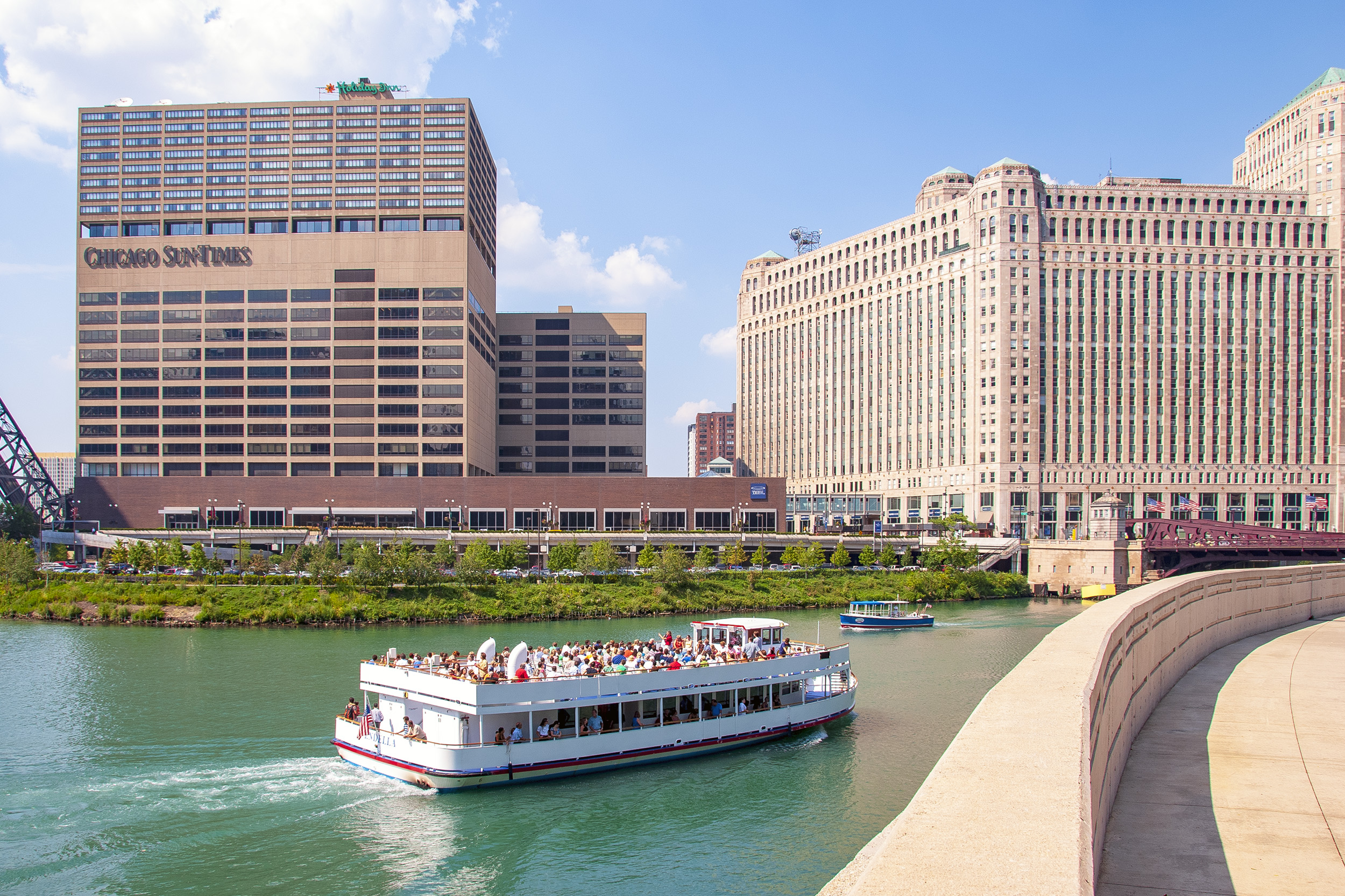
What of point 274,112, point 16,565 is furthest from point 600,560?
point 274,112

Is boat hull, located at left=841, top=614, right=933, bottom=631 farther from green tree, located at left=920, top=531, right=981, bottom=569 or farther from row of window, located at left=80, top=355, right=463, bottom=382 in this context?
row of window, located at left=80, top=355, right=463, bottom=382

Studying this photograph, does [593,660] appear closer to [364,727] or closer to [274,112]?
[364,727]

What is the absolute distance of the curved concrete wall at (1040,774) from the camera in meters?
7.92

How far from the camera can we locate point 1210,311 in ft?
545

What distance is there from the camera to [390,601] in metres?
88.4

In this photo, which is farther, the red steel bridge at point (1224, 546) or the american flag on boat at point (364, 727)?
the red steel bridge at point (1224, 546)

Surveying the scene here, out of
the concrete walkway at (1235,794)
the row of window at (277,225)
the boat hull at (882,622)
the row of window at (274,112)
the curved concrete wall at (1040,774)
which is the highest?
the row of window at (274,112)

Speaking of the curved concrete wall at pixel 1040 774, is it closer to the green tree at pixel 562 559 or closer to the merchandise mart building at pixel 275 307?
the green tree at pixel 562 559

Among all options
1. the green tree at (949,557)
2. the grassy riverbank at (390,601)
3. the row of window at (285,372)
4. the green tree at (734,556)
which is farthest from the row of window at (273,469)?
the green tree at (949,557)

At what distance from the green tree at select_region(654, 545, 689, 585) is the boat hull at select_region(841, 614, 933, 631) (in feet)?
65.5

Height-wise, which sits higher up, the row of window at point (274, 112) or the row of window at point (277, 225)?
the row of window at point (274, 112)

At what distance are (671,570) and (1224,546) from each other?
2925 inches

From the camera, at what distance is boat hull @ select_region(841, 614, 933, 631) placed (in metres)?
86.8

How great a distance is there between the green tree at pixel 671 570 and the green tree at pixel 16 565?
205ft
